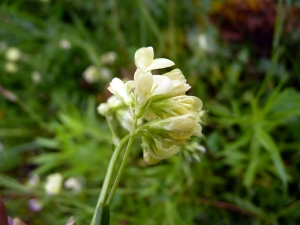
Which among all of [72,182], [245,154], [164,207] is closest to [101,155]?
[72,182]

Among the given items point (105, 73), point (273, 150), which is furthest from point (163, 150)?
point (105, 73)

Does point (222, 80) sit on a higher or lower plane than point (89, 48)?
lower

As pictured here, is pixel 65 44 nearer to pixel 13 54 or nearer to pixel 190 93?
pixel 13 54

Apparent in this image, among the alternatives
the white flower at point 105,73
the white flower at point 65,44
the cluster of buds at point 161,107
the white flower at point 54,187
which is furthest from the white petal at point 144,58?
the white flower at point 65,44

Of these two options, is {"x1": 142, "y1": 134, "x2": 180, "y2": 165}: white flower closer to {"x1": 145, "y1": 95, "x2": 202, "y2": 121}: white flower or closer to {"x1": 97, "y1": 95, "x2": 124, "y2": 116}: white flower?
{"x1": 145, "y1": 95, "x2": 202, "y2": 121}: white flower

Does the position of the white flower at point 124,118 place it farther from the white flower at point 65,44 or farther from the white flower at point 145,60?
the white flower at point 65,44

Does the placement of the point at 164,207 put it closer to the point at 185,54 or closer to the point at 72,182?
the point at 72,182
